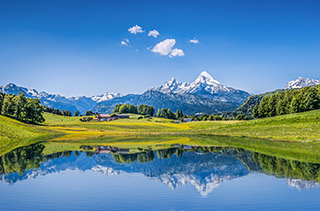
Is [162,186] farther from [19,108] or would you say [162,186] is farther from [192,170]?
[19,108]

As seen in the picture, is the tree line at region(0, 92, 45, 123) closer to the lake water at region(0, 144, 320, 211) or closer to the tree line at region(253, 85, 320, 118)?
the lake water at region(0, 144, 320, 211)

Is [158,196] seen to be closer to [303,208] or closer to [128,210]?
[128,210]

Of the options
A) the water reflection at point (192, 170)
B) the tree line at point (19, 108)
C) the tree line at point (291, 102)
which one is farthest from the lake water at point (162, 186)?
the tree line at point (291, 102)

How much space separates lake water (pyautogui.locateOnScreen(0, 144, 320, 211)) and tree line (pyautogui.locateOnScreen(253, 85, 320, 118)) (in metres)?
93.3

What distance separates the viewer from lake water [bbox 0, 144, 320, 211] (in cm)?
1680

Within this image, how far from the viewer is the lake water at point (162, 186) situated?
16797mm

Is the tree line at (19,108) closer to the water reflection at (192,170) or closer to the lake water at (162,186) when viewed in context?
the water reflection at (192,170)

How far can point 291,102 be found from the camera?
118438 mm

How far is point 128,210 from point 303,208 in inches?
416

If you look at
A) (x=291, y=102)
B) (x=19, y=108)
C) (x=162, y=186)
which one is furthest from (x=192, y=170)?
(x=291, y=102)

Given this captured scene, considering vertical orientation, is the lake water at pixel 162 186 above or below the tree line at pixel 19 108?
below

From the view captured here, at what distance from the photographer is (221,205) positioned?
16.5 m

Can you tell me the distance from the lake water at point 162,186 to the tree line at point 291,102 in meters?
93.3

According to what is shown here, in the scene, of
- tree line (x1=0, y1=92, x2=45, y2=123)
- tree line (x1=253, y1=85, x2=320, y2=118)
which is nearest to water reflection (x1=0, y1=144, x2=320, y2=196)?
tree line (x1=0, y1=92, x2=45, y2=123)
